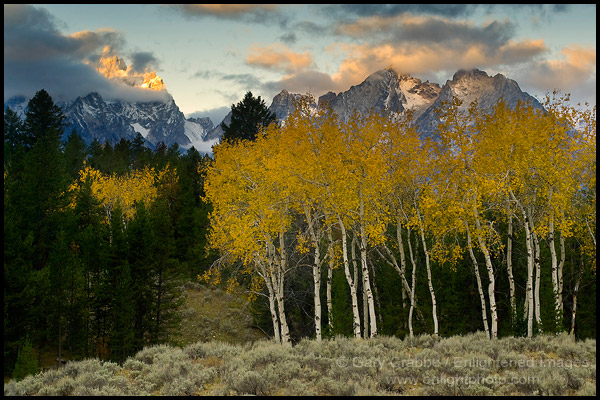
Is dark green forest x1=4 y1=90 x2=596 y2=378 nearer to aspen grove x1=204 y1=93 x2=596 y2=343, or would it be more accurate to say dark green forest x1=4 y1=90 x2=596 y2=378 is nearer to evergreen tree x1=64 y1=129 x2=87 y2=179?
aspen grove x1=204 y1=93 x2=596 y2=343

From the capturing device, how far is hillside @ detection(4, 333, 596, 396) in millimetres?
9148

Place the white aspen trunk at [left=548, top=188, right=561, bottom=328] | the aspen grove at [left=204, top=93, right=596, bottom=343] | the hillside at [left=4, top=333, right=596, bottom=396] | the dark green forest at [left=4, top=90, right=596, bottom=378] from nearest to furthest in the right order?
the hillside at [left=4, top=333, right=596, bottom=396] < the aspen grove at [left=204, top=93, right=596, bottom=343] < the white aspen trunk at [left=548, top=188, right=561, bottom=328] < the dark green forest at [left=4, top=90, right=596, bottom=378]

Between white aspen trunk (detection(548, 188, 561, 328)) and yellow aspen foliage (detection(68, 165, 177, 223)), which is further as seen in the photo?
yellow aspen foliage (detection(68, 165, 177, 223))

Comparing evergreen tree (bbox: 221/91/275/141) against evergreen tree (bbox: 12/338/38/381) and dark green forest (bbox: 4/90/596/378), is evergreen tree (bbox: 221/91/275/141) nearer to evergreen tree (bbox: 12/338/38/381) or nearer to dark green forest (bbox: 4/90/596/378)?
dark green forest (bbox: 4/90/596/378)

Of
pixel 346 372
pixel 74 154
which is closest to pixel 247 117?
pixel 74 154

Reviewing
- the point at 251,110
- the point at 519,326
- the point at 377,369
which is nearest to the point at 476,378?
the point at 377,369

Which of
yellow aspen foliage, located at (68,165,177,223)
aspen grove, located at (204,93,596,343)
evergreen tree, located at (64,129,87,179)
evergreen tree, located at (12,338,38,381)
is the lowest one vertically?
evergreen tree, located at (12,338,38,381)

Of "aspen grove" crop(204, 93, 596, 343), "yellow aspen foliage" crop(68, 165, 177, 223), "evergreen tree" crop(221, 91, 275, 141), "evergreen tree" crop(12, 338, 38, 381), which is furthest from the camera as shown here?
"evergreen tree" crop(221, 91, 275, 141)

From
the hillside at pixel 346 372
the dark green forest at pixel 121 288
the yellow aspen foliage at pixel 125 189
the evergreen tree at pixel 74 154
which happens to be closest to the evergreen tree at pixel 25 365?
the dark green forest at pixel 121 288

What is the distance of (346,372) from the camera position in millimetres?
10234

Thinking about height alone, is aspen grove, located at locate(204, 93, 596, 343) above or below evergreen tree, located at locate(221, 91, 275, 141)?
below

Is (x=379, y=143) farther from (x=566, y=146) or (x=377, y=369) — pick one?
(x=377, y=369)

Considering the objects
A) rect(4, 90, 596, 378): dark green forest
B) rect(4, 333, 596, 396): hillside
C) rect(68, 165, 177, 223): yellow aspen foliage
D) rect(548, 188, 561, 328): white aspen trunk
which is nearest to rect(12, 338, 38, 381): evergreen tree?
rect(4, 90, 596, 378): dark green forest

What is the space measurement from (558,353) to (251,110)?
45.5 m
